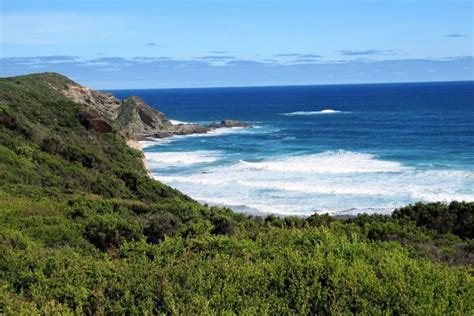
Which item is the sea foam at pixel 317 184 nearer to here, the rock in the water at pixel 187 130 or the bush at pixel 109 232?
the bush at pixel 109 232

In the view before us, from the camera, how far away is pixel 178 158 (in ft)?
192

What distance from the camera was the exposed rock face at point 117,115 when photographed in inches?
1464

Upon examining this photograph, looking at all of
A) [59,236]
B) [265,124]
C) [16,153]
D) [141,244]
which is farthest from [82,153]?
[265,124]

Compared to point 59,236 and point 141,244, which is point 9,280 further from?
point 59,236

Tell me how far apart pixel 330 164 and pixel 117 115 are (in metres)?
26.4

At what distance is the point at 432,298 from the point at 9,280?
16.8ft

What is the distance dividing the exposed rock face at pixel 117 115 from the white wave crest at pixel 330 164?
41.4 ft

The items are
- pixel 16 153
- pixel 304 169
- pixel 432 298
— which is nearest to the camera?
pixel 432 298

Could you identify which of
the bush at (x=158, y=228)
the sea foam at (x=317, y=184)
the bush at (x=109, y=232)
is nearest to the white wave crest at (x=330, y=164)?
the sea foam at (x=317, y=184)

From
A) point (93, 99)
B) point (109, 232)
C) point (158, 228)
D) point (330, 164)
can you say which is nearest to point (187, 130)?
point (93, 99)

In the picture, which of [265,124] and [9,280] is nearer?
[9,280]

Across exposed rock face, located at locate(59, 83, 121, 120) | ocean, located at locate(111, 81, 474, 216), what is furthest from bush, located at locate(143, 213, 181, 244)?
exposed rock face, located at locate(59, 83, 121, 120)

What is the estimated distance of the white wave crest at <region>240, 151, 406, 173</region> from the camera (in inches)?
1906

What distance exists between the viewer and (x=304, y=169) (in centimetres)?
4894
